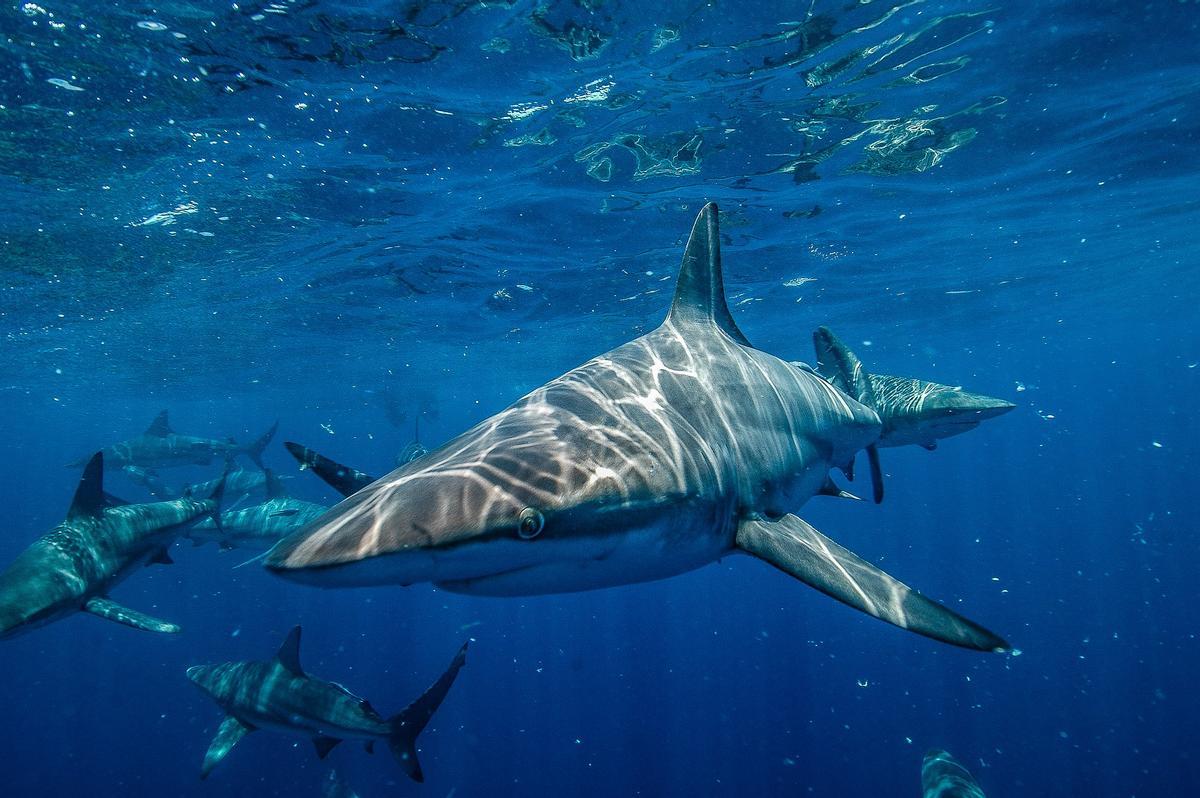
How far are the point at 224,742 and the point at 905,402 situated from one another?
36.8 ft

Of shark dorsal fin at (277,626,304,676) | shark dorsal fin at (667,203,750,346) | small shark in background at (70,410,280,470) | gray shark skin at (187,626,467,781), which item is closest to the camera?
shark dorsal fin at (667,203,750,346)

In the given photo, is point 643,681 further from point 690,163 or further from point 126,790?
point 690,163

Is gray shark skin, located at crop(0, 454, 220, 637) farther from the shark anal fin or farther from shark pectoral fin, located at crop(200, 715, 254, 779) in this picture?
the shark anal fin

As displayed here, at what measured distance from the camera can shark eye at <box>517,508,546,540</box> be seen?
2.29 m

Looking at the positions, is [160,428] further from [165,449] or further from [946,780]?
[946,780]

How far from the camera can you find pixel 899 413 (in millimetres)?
7973

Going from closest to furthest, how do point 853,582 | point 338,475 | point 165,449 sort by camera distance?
1. point 853,582
2. point 338,475
3. point 165,449

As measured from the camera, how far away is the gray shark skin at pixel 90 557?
6.27 metres

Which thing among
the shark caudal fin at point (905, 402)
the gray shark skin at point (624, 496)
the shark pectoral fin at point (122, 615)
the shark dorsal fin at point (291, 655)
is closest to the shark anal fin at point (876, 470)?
the shark caudal fin at point (905, 402)

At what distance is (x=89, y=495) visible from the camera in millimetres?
7594

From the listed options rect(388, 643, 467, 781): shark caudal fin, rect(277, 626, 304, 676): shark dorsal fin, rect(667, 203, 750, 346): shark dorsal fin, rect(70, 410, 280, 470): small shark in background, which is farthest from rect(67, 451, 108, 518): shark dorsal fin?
rect(70, 410, 280, 470): small shark in background

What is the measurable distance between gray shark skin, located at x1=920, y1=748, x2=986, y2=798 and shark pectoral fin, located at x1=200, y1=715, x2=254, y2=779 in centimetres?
965

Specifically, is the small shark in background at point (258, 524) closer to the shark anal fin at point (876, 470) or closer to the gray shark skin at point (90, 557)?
the gray shark skin at point (90, 557)

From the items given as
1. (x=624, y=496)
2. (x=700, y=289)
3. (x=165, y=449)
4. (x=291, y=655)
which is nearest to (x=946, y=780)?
(x=700, y=289)
